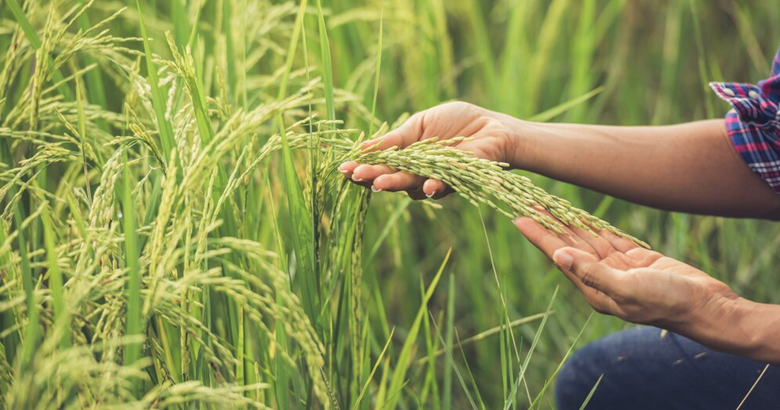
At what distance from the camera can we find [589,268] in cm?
115

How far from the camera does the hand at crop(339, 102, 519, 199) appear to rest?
125cm

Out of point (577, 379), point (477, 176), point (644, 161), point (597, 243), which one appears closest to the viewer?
point (477, 176)

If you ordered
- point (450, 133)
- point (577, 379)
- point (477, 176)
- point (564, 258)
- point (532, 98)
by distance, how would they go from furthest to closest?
point (532, 98) < point (577, 379) < point (450, 133) < point (564, 258) < point (477, 176)

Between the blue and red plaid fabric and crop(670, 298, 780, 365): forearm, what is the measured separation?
1.35 feet

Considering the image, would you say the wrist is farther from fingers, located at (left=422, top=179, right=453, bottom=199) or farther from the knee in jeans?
the knee in jeans

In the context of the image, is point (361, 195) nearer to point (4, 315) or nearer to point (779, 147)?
point (4, 315)

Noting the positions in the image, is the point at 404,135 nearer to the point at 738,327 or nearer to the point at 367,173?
the point at 367,173

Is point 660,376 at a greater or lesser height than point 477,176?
lesser

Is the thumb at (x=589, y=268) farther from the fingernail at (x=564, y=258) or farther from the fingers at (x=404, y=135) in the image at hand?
the fingers at (x=404, y=135)

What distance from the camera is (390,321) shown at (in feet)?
8.23

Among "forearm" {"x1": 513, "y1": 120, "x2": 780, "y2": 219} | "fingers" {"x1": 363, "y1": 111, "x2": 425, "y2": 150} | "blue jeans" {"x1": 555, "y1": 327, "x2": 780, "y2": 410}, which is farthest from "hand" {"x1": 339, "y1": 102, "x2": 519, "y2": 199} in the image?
"blue jeans" {"x1": 555, "y1": 327, "x2": 780, "y2": 410}

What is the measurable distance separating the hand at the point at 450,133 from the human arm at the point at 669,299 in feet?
0.64

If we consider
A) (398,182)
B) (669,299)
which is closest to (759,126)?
(669,299)

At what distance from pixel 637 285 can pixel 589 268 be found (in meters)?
0.08
